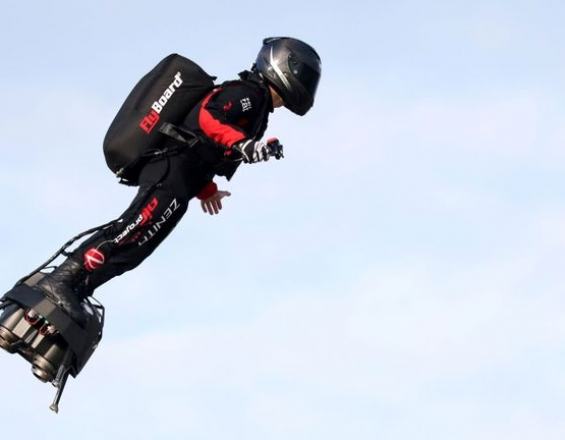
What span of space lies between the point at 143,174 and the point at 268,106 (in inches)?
59.6

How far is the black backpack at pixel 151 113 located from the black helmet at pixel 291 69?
645 mm

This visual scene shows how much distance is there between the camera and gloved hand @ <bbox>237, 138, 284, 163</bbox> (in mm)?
11984

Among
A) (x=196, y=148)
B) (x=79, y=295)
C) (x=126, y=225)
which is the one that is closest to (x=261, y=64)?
(x=196, y=148)

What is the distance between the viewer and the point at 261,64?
13273 millimetres

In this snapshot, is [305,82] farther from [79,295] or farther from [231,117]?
[79,295]

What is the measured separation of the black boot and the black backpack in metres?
1.10

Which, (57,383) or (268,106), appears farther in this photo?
(268,106)

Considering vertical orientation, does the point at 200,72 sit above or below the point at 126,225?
above

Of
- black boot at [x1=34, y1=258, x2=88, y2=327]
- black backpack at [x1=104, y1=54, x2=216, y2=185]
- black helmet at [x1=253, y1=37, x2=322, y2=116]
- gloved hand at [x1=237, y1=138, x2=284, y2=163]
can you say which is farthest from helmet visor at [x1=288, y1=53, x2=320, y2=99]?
black boot at [x1=34, y1=258, x2=88, y2=327]

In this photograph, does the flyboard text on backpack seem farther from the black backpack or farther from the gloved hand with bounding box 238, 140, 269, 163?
the gloved hand with bounding box 238, 140, 269, 163

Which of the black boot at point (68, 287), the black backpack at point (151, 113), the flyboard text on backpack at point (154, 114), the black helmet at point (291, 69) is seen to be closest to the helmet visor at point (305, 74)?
the black helmet at point (291, 69)

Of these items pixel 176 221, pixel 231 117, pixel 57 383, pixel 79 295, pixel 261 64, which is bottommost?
pixel 57 383

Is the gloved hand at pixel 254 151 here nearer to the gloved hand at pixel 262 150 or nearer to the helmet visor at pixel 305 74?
the gloved hand at pixel 262 150

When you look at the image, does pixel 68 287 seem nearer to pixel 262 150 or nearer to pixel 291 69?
pixel 262 150
